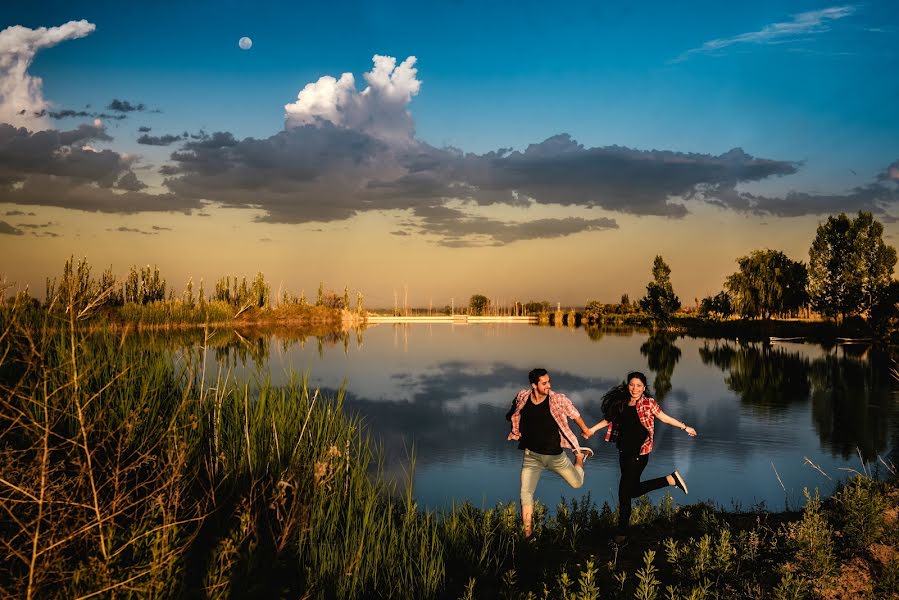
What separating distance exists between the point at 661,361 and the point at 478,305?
94.7 meters

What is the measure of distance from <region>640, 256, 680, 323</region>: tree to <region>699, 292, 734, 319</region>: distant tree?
452 cm

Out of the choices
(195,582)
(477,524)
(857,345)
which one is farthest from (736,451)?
(857,345)

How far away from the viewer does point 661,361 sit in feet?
120

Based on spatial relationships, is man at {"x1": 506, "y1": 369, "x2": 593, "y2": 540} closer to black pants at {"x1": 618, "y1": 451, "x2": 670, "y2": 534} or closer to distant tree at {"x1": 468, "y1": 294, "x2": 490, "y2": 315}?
black pants at {"x1": 618, "y1": 451, "x2": 670, "y2": 534}

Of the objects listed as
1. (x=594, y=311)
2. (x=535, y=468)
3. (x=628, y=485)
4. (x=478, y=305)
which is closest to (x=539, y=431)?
(x=535, y=468)

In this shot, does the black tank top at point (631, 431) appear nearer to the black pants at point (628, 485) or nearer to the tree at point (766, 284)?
the black pants at point (628, 485)

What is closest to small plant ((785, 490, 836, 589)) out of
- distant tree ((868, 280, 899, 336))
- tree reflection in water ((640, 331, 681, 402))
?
tree reflection in water ((640, 331, 681, 402))

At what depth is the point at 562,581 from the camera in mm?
5348

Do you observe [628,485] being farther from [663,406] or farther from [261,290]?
[261,290]

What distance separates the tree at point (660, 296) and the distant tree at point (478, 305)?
54.4 meters

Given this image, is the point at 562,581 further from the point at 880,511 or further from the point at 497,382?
the point at 497,382

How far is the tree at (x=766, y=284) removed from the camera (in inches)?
2351

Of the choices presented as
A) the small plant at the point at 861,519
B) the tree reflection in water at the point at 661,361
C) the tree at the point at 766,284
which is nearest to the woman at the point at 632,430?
the small plant at the point at 861,519

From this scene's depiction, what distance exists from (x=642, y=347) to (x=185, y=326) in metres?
32.8
